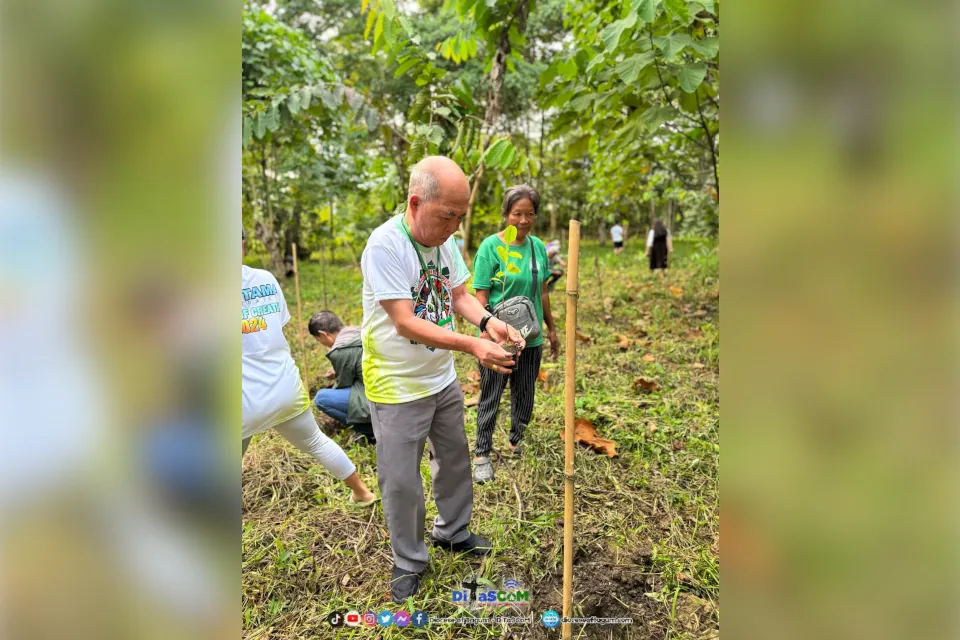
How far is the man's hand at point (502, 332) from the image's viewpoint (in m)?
2.00

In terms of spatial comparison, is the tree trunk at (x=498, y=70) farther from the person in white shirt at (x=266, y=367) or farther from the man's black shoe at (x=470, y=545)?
the man's black shoe at (x=470, y=545)

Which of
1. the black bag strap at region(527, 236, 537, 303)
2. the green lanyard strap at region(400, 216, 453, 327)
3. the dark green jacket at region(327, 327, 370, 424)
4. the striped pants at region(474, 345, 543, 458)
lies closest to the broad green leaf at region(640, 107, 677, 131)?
the black bag strap at region(527, 236, 537, 303)

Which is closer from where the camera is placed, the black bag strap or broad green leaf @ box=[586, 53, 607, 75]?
broad green leaf @ box=[586, 53, 607, 75]

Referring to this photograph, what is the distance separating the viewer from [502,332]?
2016mm

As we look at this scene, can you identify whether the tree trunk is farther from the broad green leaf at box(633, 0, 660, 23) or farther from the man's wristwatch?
the man's wristwatch

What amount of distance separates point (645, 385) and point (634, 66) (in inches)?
92.5

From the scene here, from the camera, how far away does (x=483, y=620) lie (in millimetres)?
1913

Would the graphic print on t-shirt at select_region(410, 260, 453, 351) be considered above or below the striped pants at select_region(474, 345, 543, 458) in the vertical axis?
above

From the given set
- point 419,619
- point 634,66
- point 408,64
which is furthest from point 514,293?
point 408,64

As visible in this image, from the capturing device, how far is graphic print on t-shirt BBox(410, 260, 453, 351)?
6.28 ft

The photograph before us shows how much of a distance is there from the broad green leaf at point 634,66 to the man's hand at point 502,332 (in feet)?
4.59

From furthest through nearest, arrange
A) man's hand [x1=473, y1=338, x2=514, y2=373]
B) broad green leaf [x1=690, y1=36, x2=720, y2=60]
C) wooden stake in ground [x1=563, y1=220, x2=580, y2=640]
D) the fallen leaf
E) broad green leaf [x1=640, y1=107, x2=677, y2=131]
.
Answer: the fallen leaf, broad green leaf [x1=640, y1=107, x2=677, y2=131], broad green leaf [x1=690, y1=36, x2=720, y2=60], man's hand [x1=473, y1=338, x2=514, y2=373], wooden stake in ground [x1=563, y1=220, x2=580, y2=640]
